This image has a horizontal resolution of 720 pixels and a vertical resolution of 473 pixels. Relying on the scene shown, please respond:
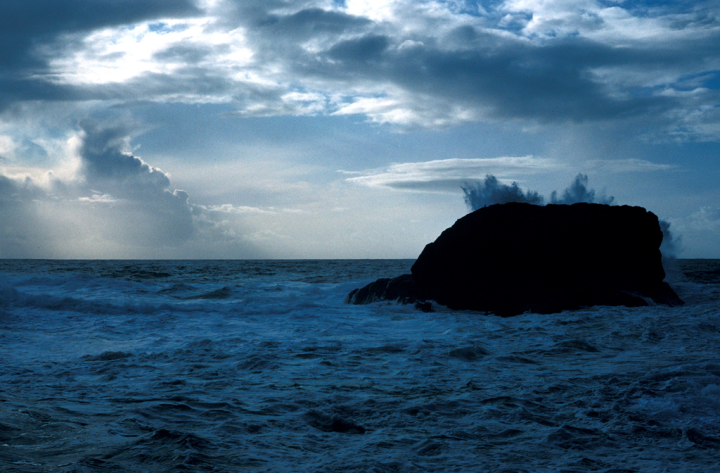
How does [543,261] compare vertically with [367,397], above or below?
above

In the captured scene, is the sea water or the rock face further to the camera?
the rock face

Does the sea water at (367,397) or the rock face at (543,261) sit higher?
the rock face at (543,261)

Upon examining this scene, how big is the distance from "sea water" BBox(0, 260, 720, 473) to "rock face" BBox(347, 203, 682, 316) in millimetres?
3327

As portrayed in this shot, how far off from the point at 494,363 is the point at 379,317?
6.60 metres

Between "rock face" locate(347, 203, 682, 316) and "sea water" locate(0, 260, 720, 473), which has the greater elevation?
"rock face" locate(347, 203, 682, 316)

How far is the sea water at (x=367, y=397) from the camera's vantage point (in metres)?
3.80

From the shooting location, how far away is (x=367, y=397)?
5.46 meters

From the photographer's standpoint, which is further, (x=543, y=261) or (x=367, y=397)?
(x=543, y=261)

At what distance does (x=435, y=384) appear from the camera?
5969mm

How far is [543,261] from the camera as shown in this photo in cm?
1474

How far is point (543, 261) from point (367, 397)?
10.7 meters

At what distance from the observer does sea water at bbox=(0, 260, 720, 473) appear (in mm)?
3805

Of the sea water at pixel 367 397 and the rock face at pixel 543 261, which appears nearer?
the sea water at pixel 367 397

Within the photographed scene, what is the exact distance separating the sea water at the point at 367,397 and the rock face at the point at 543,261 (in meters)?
3.33
